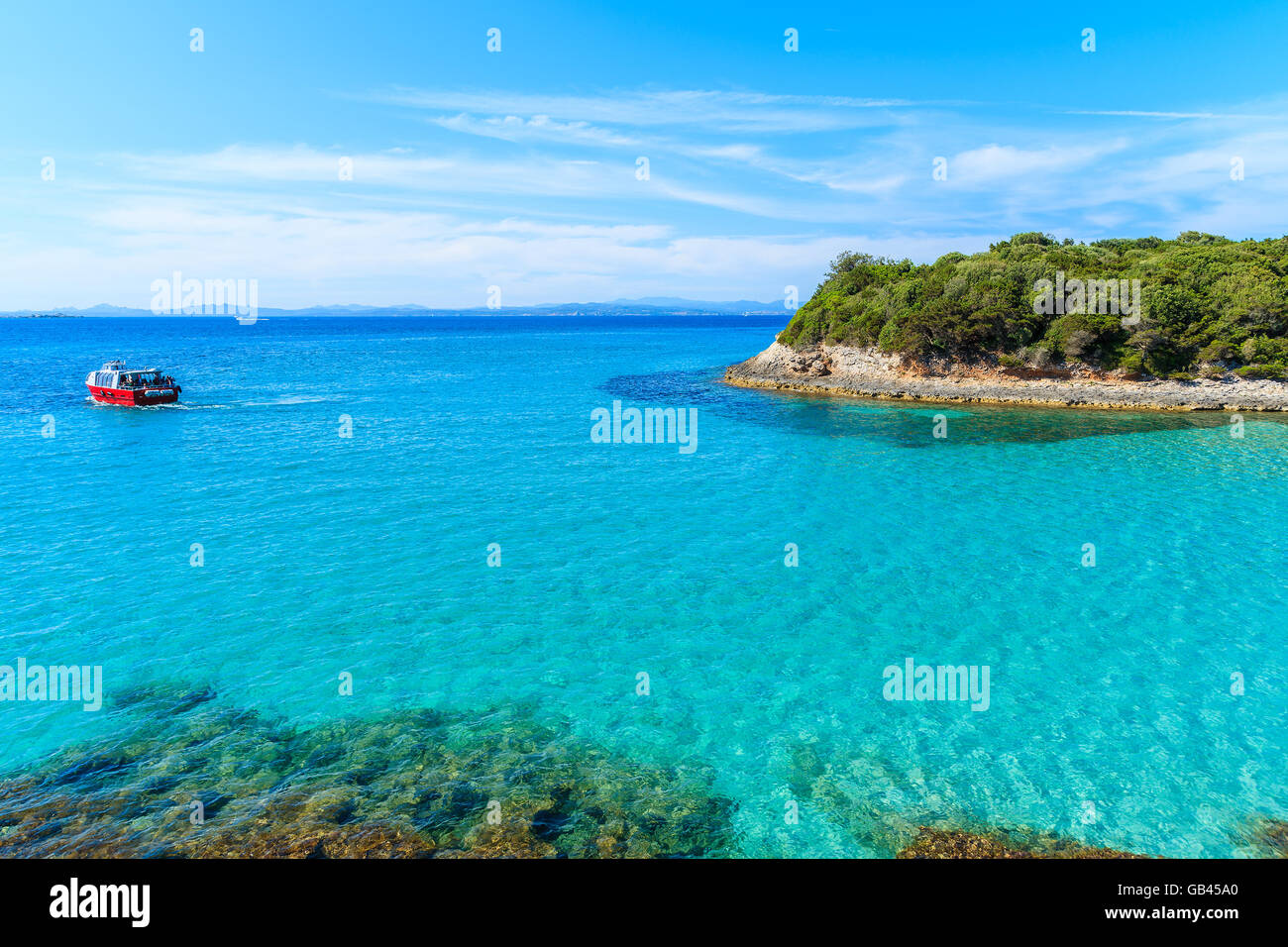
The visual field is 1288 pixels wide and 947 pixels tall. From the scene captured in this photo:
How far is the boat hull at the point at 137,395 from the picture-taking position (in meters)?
58.8

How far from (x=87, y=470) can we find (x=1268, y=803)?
50825 millimetres

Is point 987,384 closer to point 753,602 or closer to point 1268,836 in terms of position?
point 753,602

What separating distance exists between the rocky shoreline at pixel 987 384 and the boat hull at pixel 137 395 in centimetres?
5607

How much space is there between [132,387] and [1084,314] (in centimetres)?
8491

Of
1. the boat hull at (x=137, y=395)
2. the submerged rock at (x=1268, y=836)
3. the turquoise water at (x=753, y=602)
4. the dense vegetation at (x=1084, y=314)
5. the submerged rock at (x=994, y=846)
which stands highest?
the dense vegetation at (x=1084, y=314)

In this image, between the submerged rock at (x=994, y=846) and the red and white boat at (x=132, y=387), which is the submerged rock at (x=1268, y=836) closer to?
the submerged rock at (x=994, y=846)

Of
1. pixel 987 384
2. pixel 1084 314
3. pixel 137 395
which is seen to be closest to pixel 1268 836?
pixel 987 384

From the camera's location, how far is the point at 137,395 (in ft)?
193

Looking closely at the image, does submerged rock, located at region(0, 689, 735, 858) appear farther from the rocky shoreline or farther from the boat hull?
the rocky shoreline

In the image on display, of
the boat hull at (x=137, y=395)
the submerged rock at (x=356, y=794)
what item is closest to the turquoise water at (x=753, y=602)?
the submerged rock at (x=356, y=794)

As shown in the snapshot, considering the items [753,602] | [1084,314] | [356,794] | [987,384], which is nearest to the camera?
[356,794]
